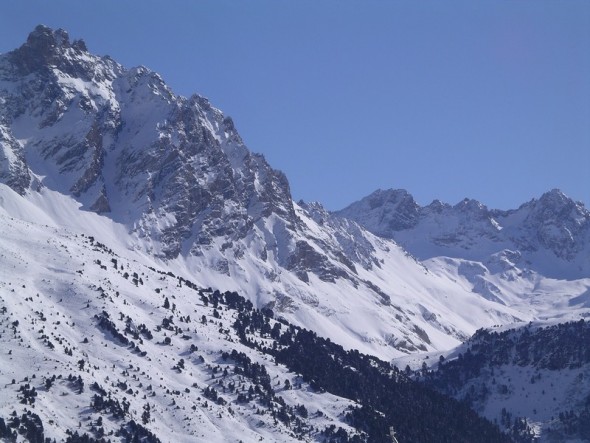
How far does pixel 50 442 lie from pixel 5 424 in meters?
9.76

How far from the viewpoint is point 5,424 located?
646 ft

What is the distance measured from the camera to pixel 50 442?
197750mm
